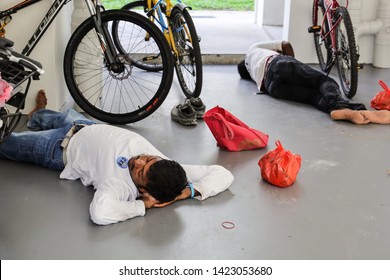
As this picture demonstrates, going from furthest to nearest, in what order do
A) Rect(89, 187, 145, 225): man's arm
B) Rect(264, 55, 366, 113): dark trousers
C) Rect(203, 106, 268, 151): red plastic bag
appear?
Rect(264, 55, 366, 113): dark trousers, Rect(203, 106, 268, 151): red plastic bag, Rect(89, 187, 145, 225): man's arm

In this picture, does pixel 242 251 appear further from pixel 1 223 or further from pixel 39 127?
pixel 39 127

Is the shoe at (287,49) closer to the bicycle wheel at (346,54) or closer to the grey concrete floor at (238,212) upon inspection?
the bicycle wheel at (346,54)

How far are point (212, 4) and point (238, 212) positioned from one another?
7.19 metres

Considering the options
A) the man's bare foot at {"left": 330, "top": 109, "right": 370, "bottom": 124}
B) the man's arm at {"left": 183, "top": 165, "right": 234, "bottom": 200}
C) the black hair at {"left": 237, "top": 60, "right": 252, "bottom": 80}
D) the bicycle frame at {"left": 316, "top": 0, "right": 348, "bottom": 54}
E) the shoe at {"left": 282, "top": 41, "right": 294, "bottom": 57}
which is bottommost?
the black hair at {"left": 237, "top": 60, "right": 252, "bottom": 80}

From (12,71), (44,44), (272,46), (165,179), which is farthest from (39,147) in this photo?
(272,46)

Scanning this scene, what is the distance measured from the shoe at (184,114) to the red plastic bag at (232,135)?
0.47 meters

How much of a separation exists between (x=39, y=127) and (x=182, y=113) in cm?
101

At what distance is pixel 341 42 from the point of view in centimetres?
518

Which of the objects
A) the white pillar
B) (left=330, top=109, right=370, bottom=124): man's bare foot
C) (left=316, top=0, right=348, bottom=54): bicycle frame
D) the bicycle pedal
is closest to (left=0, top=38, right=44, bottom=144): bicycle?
(left=330, top=109, right=370, bottom=124): man's bare foot

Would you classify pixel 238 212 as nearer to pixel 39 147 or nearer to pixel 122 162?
pixel 122 162

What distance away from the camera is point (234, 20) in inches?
343

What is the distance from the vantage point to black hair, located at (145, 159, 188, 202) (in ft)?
9.66

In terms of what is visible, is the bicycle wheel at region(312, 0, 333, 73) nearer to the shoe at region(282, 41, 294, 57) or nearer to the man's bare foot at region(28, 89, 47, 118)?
the shoe at region(282, 41, 294, 57)
